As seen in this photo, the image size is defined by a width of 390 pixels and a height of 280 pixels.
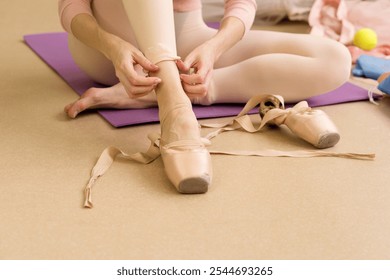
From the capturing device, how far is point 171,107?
1174 millimetres

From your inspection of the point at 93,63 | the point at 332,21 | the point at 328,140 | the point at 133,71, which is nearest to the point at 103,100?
the point at 93,63

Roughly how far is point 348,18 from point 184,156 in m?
1.29

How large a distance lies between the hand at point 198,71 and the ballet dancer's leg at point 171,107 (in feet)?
0.07

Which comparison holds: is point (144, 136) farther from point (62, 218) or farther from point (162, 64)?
point (62, 218)

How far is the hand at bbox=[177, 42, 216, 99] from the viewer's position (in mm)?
1209

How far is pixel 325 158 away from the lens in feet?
4.15

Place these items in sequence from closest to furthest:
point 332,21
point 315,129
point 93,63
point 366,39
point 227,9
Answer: point 315,129 → point 227,9 → point 93,63 → point 366,39 → point 332,21

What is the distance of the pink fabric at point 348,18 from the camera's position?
6.89 feet

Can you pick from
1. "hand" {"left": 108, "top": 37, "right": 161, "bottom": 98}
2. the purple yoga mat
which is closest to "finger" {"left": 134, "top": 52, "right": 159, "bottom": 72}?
"hand" {"left": 108, "top": 37, "right": 161, "bottom": 98}

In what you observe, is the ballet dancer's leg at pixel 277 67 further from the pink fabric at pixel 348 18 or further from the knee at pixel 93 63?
the pink fabric at pixel 348 18

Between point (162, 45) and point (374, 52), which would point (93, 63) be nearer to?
point (162, 45)

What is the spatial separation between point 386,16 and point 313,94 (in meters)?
0.80
